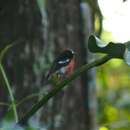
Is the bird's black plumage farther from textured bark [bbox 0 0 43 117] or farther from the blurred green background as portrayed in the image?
textured bark [bbox 0 0 43 117]

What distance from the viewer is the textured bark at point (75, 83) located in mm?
1860

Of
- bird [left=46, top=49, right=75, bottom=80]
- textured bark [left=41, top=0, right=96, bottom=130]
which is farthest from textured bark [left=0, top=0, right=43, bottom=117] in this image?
bird [left=46, top=49, right=75, bottom=80]

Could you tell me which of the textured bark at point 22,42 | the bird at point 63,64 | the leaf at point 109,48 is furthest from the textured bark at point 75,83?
the leaf at point 109,48

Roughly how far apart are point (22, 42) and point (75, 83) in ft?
0.91

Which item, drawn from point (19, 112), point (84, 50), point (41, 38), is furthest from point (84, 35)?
point (19, 112)

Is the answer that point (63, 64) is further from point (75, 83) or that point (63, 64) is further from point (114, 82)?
point (114, 82)

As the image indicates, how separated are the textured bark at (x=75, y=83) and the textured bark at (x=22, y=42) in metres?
0.06

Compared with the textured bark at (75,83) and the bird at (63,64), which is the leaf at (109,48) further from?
the textured bark at (75,83)

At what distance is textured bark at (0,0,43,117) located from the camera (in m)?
1.81

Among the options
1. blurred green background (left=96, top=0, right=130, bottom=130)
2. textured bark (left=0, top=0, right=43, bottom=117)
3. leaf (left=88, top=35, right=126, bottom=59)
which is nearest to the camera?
leaf (left=88, top=35, right=126, bottom=59)

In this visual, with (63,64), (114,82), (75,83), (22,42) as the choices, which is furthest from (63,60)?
(114,82)

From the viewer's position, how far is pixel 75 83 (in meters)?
1.98

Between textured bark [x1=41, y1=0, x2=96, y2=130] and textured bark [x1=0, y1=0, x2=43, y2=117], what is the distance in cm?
6

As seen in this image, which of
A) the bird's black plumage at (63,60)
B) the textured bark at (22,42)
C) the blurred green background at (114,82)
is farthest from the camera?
the textured bark at (22,42)
